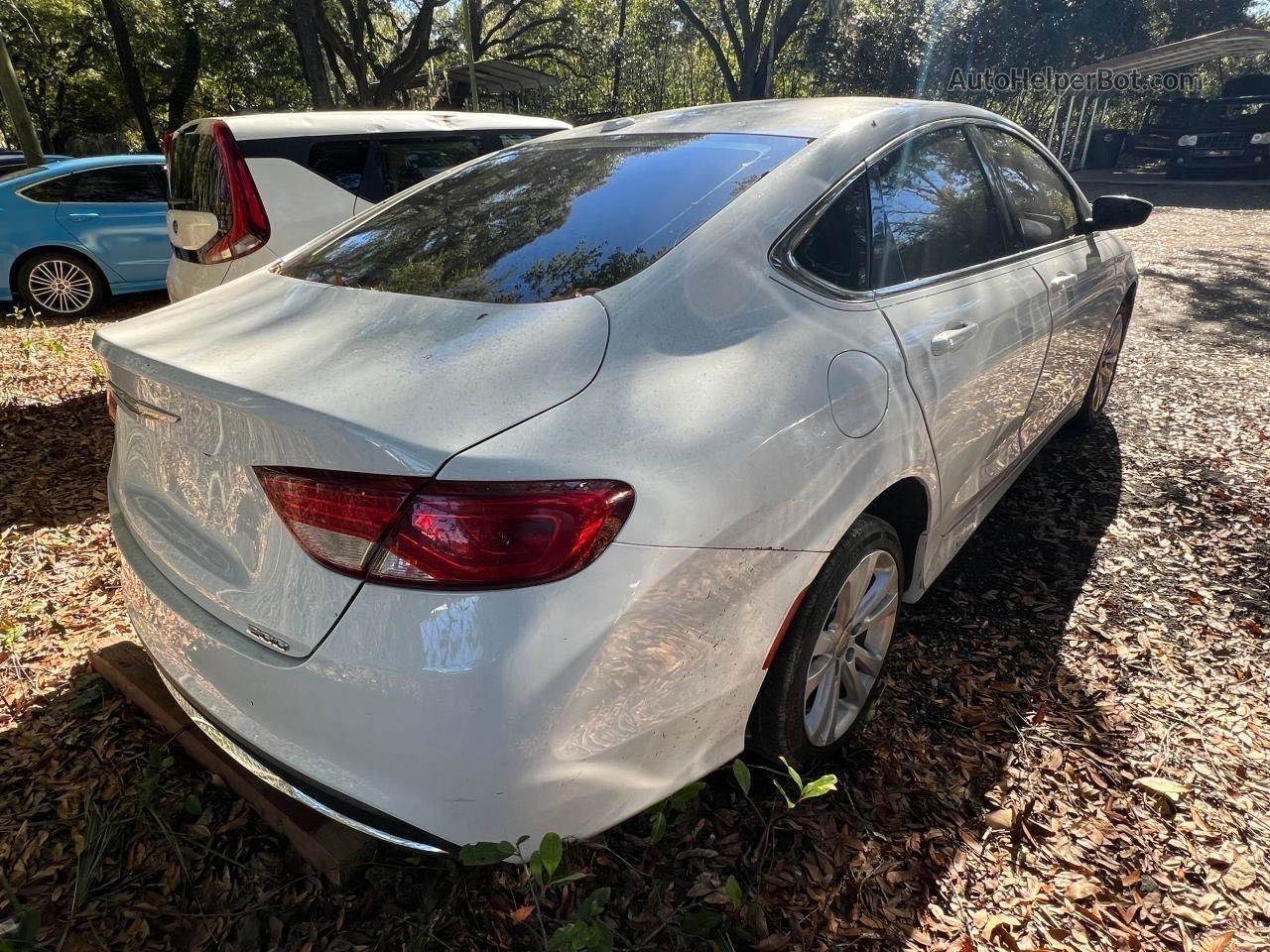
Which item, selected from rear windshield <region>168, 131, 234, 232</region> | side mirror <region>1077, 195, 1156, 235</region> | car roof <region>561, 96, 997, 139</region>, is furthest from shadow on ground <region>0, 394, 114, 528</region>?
side mirror <region>1077, 195, 1156, 235</region>

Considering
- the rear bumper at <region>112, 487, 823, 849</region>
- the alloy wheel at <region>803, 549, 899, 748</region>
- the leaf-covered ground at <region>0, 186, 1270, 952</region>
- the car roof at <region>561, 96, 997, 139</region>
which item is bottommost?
the leaf-covered ground at <region>0, 186, 1270, 952</region>

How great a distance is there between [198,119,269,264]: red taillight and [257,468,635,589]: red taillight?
12.0 ft

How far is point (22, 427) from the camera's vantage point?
14.5 ft

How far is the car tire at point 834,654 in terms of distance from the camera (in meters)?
1.79

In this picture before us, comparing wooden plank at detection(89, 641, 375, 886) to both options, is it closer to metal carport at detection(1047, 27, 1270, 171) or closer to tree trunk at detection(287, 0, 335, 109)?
tree trunk at detection(287, 0, 335, 109)

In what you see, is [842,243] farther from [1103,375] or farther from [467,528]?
[1103,375]

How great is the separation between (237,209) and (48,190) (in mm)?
4554

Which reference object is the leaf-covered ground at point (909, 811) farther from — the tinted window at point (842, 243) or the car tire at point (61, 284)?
the car tire at point (61, 284)

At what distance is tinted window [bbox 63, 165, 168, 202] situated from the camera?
7.34m

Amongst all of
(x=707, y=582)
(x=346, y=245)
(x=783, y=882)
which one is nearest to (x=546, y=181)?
(x=346, y=245)

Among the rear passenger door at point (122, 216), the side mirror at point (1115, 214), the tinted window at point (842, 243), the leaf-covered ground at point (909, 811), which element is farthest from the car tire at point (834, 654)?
the rear passenger door at point (122, 216)

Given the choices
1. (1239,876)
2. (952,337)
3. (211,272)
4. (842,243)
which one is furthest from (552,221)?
(211,272)

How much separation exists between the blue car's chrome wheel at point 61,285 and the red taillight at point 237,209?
167 inches

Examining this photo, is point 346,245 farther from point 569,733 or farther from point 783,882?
point 783,882
